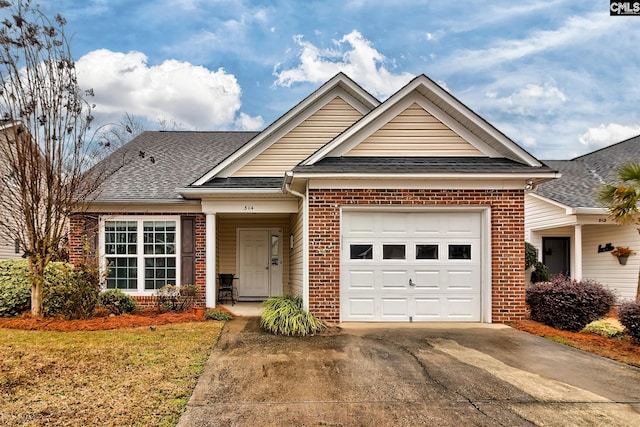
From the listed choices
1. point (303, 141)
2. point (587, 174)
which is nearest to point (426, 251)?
point (303, 141)

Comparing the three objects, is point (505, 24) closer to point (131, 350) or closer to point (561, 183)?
point (561, 183)

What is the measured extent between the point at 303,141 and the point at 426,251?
15.4 feet

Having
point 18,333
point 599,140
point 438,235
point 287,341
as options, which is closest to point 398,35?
point 438,235

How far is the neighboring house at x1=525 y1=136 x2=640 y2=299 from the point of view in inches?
558

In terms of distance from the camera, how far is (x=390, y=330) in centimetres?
916

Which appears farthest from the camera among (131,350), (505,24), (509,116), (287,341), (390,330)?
(509,116)

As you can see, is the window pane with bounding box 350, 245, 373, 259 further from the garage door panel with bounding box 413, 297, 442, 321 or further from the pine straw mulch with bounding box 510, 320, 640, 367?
the pine straw mulch with bounding box 510, 320, 640, 367

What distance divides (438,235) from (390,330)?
2348mm

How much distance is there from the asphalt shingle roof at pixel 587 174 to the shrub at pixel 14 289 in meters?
14.8

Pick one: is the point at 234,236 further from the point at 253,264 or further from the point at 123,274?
the point at 123,274

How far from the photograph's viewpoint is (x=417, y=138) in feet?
35.0

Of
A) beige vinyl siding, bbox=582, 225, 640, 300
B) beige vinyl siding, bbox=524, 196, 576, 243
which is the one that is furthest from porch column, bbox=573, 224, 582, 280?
beige vinyl siding, bbox=582, 225, 640, 300

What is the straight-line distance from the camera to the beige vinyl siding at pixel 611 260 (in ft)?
46.4

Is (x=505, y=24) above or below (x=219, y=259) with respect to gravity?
above
